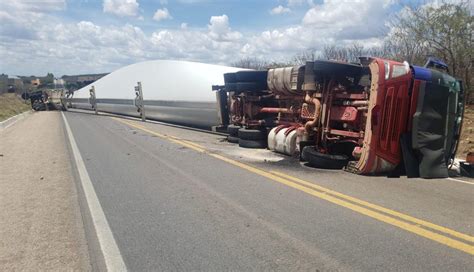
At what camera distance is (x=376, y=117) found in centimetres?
784

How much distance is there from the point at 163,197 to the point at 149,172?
2156 mm

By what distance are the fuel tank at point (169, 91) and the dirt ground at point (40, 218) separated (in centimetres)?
774

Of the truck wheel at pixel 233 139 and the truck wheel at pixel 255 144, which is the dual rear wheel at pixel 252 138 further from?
the truck wheel at pixel 233 139

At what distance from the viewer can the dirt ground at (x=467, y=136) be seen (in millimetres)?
10779

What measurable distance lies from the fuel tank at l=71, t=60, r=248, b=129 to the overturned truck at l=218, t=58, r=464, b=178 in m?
7.02

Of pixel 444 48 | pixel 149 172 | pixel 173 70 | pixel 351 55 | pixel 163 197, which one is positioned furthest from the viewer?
pixel 173 70

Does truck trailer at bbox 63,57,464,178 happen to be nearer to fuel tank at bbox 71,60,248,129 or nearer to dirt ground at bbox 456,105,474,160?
dirt ground at bbox 456,105,474,160

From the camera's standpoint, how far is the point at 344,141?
29.4 feet

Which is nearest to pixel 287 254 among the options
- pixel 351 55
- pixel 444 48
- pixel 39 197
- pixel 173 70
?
pixel 39 197

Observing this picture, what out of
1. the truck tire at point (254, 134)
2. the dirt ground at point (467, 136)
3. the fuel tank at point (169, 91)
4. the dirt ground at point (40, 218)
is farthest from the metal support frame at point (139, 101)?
the dirt ground at point (467, 136)

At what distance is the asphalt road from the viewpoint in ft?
13.6

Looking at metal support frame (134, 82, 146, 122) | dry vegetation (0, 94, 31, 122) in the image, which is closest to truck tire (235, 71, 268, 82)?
metal support frame (134, 82, 146, 122)

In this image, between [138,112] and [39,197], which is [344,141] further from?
[138,112]

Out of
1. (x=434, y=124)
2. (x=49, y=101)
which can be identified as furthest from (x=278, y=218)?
(x=49, y=101)
